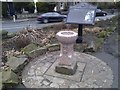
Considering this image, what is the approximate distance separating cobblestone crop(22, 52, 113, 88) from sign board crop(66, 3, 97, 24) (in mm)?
2167

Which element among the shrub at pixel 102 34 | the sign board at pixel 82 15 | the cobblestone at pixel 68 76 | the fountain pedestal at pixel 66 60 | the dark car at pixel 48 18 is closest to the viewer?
the cobblestone at pixel 68 76

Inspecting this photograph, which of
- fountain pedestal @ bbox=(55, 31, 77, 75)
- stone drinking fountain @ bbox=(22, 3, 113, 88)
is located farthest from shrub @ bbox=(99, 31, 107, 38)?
fountain pedestal @ bbox=(55, 31, 77, 75)

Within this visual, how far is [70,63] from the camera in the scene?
7453mm

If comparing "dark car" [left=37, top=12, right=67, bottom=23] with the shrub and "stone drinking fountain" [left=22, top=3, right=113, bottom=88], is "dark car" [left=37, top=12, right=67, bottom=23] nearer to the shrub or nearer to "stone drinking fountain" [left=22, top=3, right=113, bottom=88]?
the shrub

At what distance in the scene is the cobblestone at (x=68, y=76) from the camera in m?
6.88

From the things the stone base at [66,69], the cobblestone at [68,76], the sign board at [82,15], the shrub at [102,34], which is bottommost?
the cobblestone at [68,76]

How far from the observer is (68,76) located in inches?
288

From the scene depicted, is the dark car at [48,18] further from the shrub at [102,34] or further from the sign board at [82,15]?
the sign board at [82,15]

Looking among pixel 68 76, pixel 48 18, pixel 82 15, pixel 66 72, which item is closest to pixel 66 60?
pixel 66 72

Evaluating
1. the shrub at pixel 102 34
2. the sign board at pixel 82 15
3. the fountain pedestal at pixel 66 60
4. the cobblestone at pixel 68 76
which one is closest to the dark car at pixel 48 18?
the shrub at pixel 102 34

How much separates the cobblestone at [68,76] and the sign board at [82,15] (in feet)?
7.11

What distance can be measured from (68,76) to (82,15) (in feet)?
13.1

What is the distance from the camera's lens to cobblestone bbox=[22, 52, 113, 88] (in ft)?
22.6

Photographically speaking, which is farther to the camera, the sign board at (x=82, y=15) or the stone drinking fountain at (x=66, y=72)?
the sign board at (x=82, y=15)
